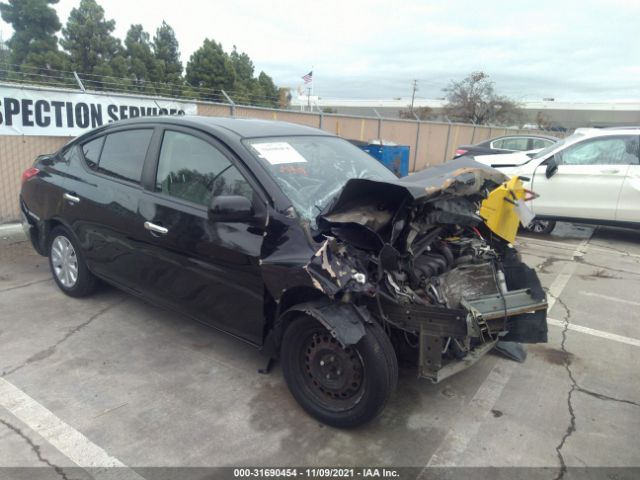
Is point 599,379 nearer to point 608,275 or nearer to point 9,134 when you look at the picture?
point 608,275

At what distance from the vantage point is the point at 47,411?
2.83m

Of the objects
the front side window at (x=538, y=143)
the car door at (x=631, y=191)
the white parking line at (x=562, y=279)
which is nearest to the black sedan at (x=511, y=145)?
the front side window at (x=538, y=143)

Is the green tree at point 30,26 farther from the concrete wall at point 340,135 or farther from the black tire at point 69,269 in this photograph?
the black tire at point 69,269

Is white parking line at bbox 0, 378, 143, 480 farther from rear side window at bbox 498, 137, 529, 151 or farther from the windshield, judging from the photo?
rear side window at bbox 498, 137, 529, 151

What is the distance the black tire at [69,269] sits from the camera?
4293mm

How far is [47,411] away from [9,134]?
5.49 meters

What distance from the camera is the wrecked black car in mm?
2602

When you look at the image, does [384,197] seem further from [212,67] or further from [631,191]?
[212,67]

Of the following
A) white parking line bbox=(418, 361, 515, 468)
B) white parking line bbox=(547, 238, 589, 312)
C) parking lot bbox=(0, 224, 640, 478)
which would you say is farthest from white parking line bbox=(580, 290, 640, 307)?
white parking line bbox=(418, 361, 515, 468)

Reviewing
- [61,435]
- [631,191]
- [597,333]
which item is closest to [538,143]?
[631,191]

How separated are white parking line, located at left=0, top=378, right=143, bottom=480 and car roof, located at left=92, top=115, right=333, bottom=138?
2076 millimetres

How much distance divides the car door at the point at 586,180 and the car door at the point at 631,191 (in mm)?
54

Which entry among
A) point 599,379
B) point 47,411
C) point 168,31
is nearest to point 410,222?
point 599,379

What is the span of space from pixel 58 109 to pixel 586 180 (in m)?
8.23
